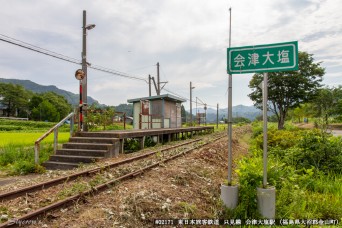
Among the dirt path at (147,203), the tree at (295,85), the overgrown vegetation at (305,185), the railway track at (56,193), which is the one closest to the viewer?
the dirt path at (147,203)

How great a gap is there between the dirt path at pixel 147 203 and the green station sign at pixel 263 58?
7.62 ft

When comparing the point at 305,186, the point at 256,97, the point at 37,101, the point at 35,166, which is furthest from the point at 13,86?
the point at 305,186

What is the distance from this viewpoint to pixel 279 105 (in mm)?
24438

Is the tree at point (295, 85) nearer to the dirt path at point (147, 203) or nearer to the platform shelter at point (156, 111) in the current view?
the platform shelter at point (156, 111)

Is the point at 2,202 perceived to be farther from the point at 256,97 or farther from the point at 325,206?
the point at 256,97

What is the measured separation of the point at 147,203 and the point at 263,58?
9.40ft

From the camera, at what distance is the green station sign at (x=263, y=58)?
11.2ft

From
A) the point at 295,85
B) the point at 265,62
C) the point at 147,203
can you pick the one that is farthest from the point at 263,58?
the point at 295,85

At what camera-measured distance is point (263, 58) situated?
3.62 metres

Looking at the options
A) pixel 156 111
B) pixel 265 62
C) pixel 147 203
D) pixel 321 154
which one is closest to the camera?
pixel 265 62

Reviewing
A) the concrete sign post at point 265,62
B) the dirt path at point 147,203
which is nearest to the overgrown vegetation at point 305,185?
the concrete sign post at point 265,62

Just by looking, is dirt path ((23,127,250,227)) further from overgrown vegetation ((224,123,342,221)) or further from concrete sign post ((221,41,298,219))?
concrete sign post ((221,41,298,219))

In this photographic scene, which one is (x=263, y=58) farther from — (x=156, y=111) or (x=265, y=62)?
(x=156, y=111)

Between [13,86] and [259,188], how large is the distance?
80619mm
